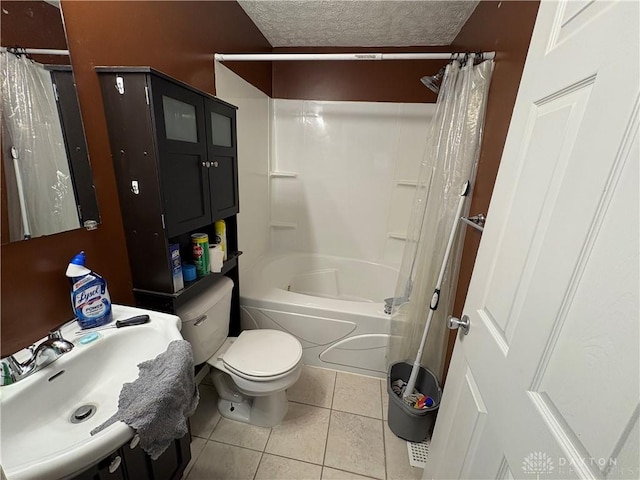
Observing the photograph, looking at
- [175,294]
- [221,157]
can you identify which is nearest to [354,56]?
[221,157]

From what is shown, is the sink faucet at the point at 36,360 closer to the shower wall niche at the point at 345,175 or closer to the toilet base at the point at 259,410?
the toilet base at the point at 259,410

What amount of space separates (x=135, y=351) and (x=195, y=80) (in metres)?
1.25

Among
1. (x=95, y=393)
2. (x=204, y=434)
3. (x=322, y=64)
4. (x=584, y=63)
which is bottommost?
(x=204, y=434)

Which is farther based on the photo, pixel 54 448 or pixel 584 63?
pixel 54 448

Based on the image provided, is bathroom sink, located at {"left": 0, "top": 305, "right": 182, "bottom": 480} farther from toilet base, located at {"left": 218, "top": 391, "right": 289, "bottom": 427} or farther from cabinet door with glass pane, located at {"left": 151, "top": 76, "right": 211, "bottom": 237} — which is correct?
toilet base, located at {"left": 218, "top": 391, "right": 289, "bottom": 427}

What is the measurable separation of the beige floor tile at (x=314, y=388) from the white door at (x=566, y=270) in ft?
3.40

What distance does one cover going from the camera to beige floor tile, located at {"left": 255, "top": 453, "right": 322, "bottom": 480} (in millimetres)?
1247

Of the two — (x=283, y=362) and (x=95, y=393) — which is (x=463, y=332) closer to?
(x=283, y=362)

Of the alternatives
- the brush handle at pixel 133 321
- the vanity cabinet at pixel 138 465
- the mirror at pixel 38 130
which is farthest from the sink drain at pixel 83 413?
the mirror at pixel 38 130

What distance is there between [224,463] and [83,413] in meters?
0.80

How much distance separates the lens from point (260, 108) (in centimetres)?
214

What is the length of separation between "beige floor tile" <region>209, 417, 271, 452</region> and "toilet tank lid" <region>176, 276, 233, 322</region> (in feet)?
2.32

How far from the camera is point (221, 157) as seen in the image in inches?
52.7

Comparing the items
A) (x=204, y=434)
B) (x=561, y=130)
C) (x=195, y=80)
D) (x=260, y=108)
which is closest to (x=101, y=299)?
(x=204, y=434)
